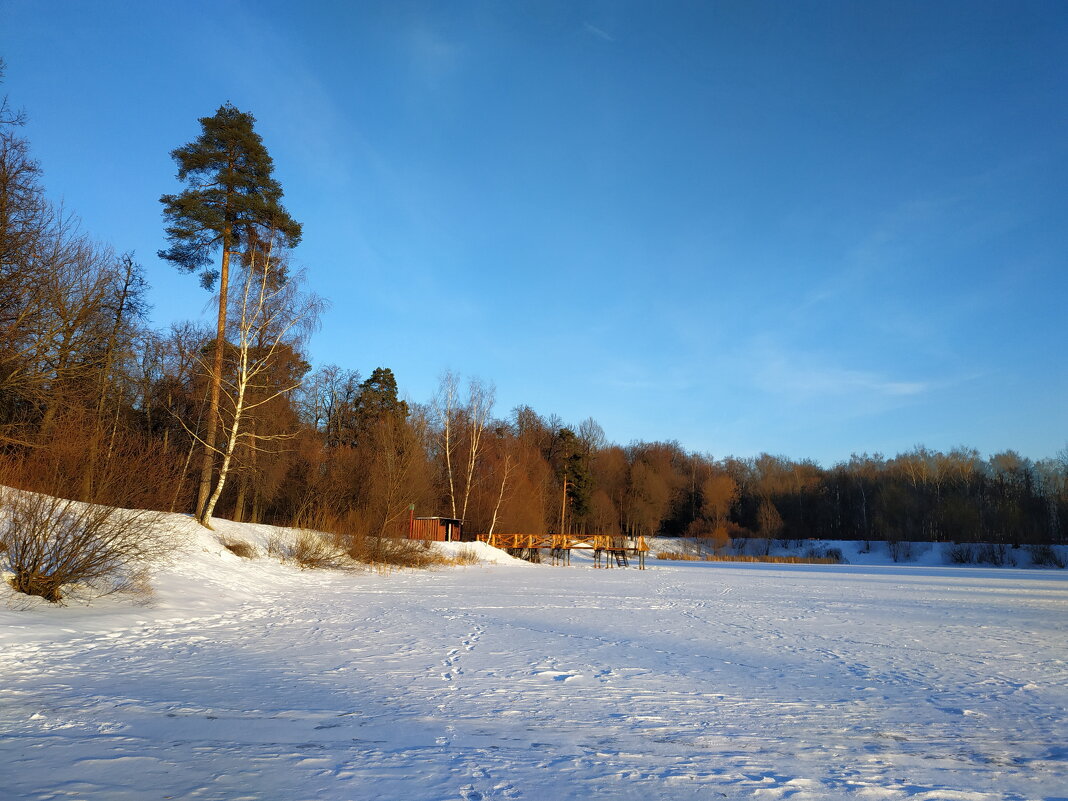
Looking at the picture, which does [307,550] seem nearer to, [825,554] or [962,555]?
[962,555]

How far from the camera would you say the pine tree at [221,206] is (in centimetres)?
1864

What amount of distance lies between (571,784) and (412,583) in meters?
16.1

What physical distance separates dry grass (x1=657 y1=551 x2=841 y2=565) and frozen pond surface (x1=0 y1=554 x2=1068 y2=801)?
4218cm

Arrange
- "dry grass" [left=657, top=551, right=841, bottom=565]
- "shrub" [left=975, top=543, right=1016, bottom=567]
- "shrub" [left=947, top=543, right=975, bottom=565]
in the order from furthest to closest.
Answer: "dry grass" [left=657, top=551, right=841, bottom=565] < "shrub" [left=947, top=543, right=975, bottom=565] < "shrub" [left=975, top=543, right=1016, bottom=567]

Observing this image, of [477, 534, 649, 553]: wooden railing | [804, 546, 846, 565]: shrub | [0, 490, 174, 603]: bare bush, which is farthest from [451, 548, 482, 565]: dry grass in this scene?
[804, 546, 846, 565]: shrub

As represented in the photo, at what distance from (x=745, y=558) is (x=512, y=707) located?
183 ft

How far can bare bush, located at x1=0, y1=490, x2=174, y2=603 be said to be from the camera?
9.04 meters

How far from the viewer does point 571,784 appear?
12.2 feet

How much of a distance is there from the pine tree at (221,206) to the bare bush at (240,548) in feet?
4.76

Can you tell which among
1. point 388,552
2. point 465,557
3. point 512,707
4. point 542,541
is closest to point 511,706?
point 512,707

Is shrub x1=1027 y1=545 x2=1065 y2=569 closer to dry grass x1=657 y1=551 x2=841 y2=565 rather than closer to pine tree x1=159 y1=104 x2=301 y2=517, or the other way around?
dry grass x1=657 y1=551 x2=841 y2=565

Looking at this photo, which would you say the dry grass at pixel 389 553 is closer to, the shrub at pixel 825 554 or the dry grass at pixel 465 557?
the dry grass at pixel 465 557

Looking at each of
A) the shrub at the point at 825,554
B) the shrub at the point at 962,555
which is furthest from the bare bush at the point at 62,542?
the shrub at the point at 962,555

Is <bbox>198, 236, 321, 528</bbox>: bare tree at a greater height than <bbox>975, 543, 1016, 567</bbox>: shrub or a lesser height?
greater
